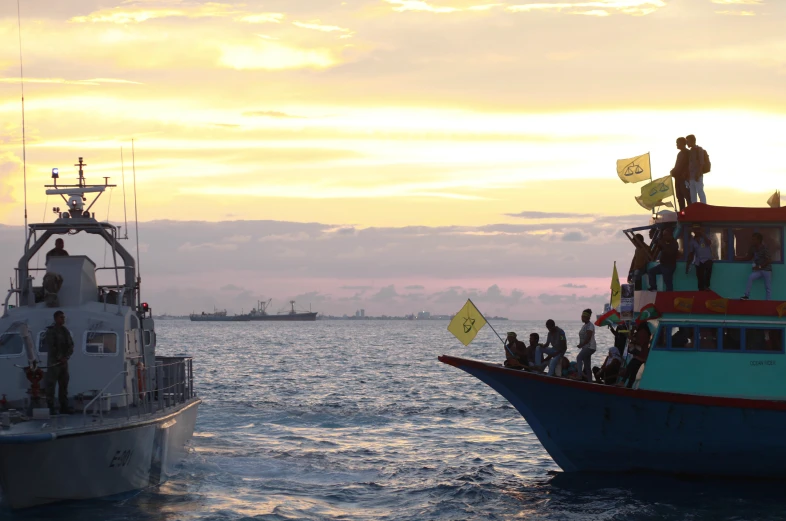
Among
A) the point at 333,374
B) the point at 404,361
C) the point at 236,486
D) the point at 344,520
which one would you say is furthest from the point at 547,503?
the point at 404,361

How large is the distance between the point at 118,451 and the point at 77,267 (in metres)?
5.08

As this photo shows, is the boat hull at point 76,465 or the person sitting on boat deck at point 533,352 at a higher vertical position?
the person sitting on boat deck at point 533,352

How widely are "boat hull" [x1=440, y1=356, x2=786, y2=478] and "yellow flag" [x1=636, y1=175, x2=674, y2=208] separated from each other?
5010 millimetres

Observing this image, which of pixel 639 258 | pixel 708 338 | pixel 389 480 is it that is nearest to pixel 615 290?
pixel 639 258

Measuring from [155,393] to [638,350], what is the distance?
12.5 metres

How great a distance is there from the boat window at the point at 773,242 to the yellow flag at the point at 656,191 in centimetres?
234

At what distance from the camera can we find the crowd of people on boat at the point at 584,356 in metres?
22.3

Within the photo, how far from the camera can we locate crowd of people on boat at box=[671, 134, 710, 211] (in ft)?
77.0

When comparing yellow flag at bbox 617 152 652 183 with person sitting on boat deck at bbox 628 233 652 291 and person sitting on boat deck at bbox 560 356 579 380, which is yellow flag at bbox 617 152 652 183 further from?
person sitting on boat deck at bbox 560 356 579 380

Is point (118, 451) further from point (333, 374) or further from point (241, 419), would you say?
point (333, 374)

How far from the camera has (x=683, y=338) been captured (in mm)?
21953

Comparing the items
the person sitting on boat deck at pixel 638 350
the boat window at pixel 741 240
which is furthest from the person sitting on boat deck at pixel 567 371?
the boat window at pixel 741 240

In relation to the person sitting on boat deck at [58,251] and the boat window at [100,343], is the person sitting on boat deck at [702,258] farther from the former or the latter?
the person sitting on boat deck at [58,251]

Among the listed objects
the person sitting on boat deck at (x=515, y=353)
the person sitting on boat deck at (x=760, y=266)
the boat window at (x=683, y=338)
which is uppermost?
the person sitting on boat deck at (x=760, y=266)
